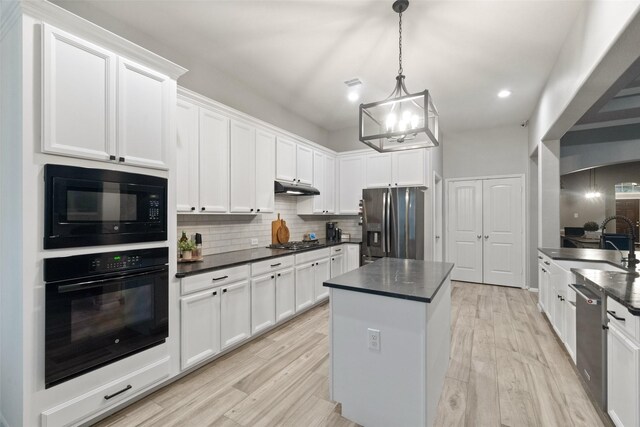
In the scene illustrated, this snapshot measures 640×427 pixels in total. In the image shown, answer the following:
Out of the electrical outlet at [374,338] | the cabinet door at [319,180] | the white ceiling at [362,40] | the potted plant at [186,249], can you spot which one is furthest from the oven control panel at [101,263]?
the cabinet door at [319,180]

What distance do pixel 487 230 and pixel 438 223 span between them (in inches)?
38.4

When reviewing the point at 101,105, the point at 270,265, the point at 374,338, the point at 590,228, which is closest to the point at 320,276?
the point at 270,265

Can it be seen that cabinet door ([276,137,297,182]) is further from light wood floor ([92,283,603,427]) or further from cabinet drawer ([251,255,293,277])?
light wood floor ([92,283,603,427])

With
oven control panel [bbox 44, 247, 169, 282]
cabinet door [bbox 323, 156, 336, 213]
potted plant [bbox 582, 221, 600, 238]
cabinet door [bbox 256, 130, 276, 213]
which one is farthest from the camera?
potted plant [bbox 582, 221, 600, 238]

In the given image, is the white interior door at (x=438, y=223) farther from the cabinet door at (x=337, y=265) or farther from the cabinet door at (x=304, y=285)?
the cabinet door at (x=304, y=285)

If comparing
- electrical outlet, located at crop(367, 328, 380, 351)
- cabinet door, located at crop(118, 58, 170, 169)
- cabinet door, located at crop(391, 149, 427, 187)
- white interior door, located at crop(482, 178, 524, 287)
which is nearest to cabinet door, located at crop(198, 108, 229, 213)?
cabinet door, located at crop(118, 58, 170, 169)

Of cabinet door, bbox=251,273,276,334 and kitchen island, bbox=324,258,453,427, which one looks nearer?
kitchen island, bbox=324,258,453,427

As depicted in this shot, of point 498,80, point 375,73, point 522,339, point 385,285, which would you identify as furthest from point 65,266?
point 498,80

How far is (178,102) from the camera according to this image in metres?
2.63

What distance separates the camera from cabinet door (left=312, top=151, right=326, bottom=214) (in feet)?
15.5

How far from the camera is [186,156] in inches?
106

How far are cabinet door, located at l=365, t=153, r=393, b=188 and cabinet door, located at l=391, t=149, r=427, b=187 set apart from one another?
10cm

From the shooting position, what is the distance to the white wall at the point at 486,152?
5.36 m

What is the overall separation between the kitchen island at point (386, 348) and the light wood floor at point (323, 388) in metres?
0.26
